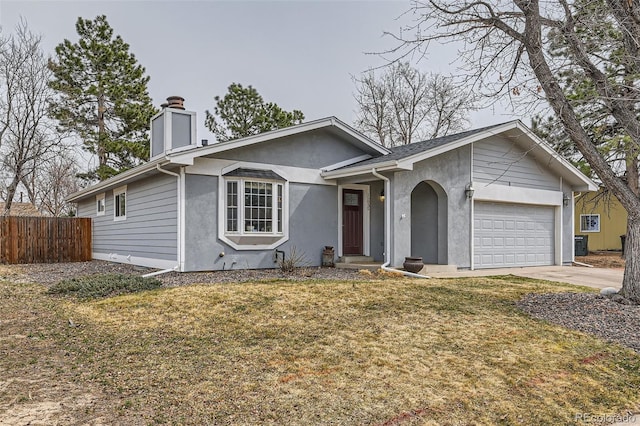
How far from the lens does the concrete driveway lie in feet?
33.8

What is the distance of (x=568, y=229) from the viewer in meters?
14.7

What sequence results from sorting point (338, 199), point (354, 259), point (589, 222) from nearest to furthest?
point (354, 259) → point (338, 199) → point (589, 222)

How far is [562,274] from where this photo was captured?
1182 centimetres

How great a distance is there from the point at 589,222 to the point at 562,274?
12.7m

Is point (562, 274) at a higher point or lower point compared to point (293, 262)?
lower

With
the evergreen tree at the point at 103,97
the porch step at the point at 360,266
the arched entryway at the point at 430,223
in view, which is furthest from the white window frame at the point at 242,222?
the evergreen tree at the point at 103,97

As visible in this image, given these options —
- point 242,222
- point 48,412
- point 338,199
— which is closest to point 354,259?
point 338,199

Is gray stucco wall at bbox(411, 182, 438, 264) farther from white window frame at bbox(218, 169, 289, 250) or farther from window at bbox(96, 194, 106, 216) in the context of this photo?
window at bbox(96, 194, 106, 216)

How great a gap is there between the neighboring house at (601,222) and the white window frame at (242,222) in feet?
53.7

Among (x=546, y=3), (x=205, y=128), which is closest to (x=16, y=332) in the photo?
(x=546, y=3)

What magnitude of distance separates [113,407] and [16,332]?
3152 mm

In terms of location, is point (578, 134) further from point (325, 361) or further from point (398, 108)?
point (398, 108)

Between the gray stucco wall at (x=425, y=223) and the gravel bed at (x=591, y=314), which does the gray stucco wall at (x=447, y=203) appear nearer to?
the gray stucco wall at (x=425, y=223)

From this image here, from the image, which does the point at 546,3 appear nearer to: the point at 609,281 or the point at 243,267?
the point at 609,281
